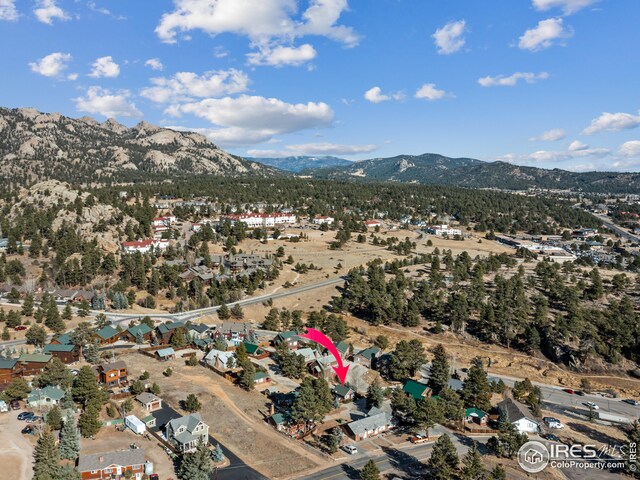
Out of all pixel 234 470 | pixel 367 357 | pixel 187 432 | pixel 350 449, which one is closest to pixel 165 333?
pixel 187 432

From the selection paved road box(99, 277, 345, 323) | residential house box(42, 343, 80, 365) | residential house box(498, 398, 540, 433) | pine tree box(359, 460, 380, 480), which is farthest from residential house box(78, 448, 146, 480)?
paved road box(99, 277, 345, 323)

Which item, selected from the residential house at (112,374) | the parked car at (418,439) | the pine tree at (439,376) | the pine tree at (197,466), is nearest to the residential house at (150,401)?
the residential house at (112,374)

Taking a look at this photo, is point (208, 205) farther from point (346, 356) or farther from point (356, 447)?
point (356, 447)

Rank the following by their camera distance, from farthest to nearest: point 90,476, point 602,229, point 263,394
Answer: point 602,229, point 263,394, point 90,476

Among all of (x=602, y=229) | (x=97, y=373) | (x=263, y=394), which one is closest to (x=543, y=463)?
(x=263, y=394)

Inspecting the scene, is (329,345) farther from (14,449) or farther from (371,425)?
(14,449)

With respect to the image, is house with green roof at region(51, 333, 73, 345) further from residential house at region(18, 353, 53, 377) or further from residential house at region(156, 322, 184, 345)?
residential house at region(156, 322, 184, 345)
